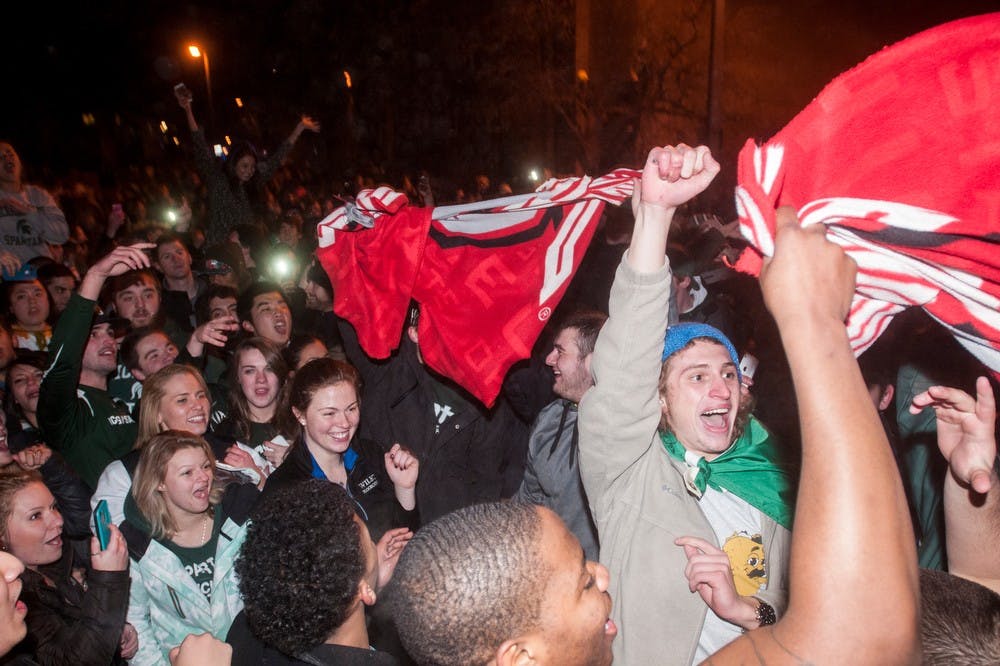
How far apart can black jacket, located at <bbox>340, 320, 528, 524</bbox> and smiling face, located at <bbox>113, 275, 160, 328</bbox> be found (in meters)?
2.19

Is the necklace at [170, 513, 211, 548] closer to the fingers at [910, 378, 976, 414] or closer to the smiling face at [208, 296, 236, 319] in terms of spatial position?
the smiling face at [208, 296, 236, 319]

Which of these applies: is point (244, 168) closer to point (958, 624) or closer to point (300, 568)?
point (300, 568)

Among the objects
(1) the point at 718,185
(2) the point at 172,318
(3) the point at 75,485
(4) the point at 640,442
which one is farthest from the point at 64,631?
(1) the point at 718,185

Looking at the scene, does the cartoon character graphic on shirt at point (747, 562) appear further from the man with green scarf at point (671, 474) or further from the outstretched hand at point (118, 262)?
the outstretched hand at point (118, 262)

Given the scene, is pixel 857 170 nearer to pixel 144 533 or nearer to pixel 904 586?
pixel 904 586

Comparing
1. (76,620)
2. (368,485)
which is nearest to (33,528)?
(76,620)

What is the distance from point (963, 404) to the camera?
2061mm

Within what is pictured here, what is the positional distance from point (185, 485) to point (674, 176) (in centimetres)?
261

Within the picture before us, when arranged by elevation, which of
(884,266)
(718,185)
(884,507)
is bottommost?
(884,507)

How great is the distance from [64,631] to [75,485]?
1.21 metres

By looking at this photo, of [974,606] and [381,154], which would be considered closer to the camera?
[974,606]

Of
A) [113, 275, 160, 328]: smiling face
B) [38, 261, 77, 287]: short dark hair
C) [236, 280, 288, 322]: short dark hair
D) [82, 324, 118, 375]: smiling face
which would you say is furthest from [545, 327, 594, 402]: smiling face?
[38, 261, 77, 287]: short dark hair

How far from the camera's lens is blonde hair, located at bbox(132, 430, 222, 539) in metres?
3.30

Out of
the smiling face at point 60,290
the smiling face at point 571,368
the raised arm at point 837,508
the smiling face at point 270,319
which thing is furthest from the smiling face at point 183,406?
the raised arm at point 837,508
